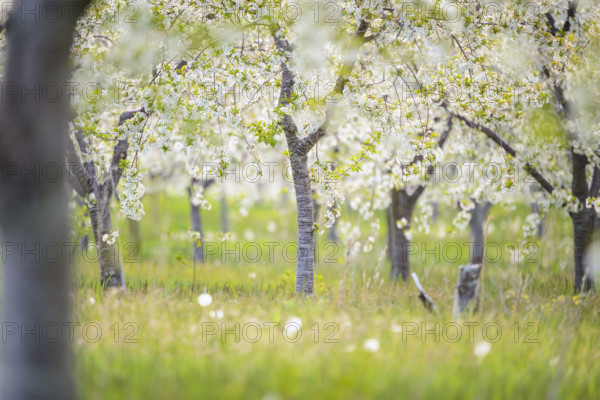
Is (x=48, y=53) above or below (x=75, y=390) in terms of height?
above

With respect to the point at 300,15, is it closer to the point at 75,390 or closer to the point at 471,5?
the point at 471,5

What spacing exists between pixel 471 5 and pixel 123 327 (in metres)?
6.18

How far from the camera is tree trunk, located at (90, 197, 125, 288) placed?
24.5 feet

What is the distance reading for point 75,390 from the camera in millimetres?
3035

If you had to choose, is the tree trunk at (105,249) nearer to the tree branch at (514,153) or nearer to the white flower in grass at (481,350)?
the white flower in grass at (481,350)

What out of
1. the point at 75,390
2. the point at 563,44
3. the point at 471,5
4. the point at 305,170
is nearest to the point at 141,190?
the point at 305,170

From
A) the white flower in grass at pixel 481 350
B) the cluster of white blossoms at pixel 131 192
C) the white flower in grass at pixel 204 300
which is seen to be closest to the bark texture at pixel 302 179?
the white flower in grass at pixel 204 300

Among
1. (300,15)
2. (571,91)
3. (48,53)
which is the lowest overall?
(48,53)

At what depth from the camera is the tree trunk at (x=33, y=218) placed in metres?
2.94

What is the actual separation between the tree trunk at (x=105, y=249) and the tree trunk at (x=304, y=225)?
9.63 feet

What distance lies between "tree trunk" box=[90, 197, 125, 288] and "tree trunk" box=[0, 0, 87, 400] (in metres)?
4.53

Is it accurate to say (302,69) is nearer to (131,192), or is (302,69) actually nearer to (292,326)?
(131,192)

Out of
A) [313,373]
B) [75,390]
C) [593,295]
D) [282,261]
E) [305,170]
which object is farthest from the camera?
[282,261]

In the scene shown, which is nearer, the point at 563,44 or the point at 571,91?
the point at 563,44
